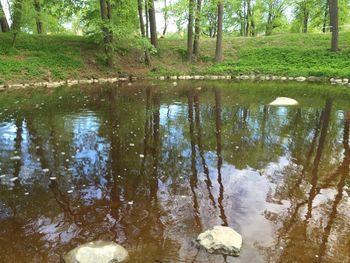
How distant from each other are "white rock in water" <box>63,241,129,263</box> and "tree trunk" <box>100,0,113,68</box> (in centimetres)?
1654

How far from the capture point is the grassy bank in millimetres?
19031

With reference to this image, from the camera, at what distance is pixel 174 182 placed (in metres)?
5.71

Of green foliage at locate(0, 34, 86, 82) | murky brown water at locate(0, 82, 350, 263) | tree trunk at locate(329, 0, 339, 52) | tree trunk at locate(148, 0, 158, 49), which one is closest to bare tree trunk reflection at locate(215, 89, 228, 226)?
murky brown water at locate(0, 82, 350, 263)

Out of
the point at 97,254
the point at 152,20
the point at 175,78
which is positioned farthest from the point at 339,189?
the point at 152,20

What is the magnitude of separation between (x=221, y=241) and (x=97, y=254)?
136 centimetres

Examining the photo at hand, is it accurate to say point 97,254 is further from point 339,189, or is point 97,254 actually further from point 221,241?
point 339,189

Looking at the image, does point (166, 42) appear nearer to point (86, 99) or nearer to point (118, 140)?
point (86, 99)

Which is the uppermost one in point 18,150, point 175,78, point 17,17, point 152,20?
point 17,17

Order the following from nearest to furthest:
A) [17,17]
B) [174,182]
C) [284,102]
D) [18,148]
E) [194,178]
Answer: [174,182] → [194,178] → [18,148] → [284,102] → [17,17]

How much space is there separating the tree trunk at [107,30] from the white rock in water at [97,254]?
651 inches

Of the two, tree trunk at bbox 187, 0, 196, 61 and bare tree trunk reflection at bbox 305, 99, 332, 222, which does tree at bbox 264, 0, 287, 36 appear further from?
bare tree trunk reflection at bbox 305, 99, 332, 222

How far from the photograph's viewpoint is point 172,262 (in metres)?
Answer: 3.69

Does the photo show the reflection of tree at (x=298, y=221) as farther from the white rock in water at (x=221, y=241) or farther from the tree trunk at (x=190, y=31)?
the tree trunk at (x=190, y=31)

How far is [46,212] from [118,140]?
3.40 metres
